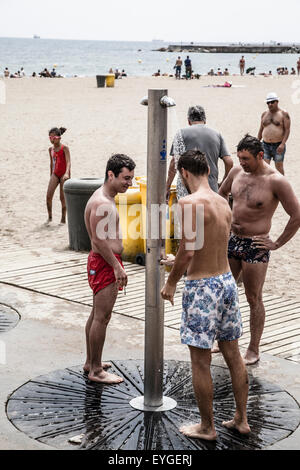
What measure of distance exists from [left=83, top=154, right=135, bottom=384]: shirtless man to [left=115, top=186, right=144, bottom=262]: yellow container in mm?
3557

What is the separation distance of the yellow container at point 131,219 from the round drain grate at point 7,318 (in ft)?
6.94

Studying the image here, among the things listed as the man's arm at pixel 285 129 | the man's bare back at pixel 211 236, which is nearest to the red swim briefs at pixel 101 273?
the man's bare back at pixel 211 236

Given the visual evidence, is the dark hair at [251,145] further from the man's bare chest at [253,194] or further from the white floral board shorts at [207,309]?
the white floral board shorts at [207,309]

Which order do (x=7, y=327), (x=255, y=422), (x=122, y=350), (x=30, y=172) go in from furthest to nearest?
(x=30, y=172)
(x=7, y=327)
(x=122, y=350)
(x=255, y=422)

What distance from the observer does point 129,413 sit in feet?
16.7

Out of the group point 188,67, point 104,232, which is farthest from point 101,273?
point 188,67

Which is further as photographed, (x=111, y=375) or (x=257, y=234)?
(x=257, y=234)

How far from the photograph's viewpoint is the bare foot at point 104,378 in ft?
18.4

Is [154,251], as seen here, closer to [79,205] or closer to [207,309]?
[207,309]

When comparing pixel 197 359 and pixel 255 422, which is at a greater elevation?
pixel 197 359

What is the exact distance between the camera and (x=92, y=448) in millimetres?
4566

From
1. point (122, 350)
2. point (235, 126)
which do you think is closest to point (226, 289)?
point (122, 350)

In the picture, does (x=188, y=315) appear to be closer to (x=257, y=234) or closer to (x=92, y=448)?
(x=92, y=448)

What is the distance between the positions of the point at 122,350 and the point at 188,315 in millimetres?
1981
